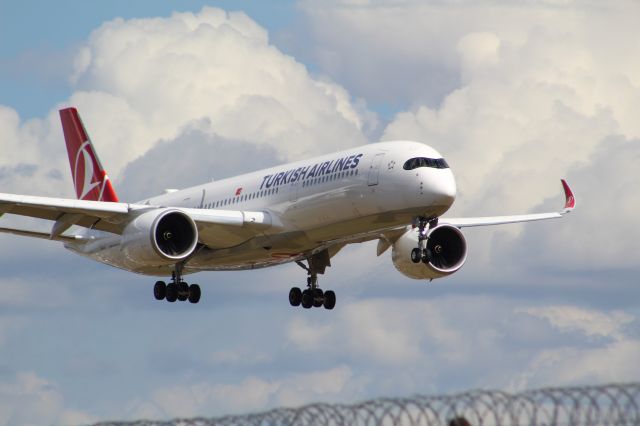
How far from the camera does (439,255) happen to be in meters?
56.4

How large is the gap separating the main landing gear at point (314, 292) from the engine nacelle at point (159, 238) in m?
7.23

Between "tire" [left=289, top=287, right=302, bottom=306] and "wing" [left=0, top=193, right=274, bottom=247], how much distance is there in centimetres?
652

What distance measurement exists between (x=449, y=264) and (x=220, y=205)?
1069cm

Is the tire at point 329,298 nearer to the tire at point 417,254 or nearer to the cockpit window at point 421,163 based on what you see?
the tire at point 417,254

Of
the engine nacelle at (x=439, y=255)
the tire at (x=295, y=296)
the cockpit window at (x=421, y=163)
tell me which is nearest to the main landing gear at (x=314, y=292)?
the tire at (x=295, y=296)

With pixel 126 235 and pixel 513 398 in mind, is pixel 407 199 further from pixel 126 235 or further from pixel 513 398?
Result: pixel 513 398

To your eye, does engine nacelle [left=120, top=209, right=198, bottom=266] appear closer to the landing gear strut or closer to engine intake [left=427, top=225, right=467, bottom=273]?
the landing gear strut

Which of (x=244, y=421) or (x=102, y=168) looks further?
(x=102, y=168)

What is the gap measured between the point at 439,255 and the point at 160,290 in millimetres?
13091

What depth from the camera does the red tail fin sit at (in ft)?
220

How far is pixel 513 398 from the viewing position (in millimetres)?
17906

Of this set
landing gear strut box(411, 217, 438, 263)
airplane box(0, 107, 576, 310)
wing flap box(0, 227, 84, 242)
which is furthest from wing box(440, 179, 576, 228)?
wing flap box(0, 227, 84, 242)

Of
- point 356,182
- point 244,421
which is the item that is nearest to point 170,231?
point 356,182

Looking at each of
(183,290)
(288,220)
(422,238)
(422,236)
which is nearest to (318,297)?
(183,290)
